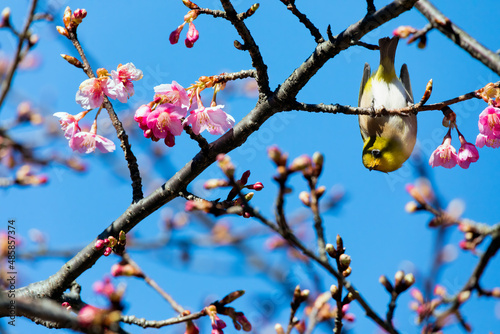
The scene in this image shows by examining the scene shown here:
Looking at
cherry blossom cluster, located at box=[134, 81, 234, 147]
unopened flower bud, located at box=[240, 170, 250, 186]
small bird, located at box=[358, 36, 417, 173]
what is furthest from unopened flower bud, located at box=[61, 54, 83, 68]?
small bird, located at box=[358, 36, 417, 173]

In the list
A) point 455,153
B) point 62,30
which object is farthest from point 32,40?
point 455,153

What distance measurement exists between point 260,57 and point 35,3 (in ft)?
3.76

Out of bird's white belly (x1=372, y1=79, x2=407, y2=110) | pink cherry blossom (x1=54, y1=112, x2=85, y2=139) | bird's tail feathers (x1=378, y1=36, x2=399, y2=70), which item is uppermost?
bird's tail feathers (x1=378, y1=36, x2=399, y2=70)

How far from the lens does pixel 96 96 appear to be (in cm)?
265

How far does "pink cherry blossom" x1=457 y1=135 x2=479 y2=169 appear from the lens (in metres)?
2.86

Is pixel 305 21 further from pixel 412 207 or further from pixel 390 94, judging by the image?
pixel 390 94

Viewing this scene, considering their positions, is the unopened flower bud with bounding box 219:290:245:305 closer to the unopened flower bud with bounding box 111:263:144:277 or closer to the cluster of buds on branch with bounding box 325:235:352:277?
the cluster of buds on branch with bounding box 325:235:352:277

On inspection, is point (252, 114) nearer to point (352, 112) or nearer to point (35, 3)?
point (352, 112)

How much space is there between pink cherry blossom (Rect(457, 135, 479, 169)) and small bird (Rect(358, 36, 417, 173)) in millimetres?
1769

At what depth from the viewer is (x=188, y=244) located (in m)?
3.51

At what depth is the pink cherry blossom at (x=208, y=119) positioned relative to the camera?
252cm

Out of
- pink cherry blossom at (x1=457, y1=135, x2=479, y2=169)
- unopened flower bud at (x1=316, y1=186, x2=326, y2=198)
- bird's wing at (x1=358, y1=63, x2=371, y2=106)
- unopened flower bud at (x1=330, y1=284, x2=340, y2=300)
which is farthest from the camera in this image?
bird's wing at (x1=358, y1=63, x2=371, y2=106)

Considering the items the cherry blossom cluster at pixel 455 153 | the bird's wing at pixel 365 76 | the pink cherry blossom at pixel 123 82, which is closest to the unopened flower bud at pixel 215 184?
the pink cherry blossom at pixel 123 82

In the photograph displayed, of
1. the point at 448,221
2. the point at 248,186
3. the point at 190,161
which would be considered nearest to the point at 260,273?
the point at 248,186
